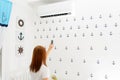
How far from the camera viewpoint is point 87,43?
2.33 m

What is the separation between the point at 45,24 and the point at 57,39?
263 mm

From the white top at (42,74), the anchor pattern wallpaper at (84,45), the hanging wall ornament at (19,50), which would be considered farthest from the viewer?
the hanging wall ornament at (19,50)

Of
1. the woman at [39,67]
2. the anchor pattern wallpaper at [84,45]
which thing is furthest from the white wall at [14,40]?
the woman at [39,67]

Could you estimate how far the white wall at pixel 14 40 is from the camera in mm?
2387

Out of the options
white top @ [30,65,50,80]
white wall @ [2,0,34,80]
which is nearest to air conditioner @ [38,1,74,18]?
white wall @ [2,0,34,80]

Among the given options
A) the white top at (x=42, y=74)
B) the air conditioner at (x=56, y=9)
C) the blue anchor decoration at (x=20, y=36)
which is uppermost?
the air conditioner at (x=56, y=9)

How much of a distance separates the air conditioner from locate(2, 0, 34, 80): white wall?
0.18m

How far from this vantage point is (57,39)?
2549 millimetres

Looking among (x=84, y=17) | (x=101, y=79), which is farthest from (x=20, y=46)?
(x=101, y=79)

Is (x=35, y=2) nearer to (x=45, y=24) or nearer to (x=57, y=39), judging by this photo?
(x=45, y=24)

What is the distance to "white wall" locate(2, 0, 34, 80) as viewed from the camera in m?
2.39

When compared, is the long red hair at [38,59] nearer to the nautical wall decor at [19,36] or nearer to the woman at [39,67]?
the woman at [39,67]

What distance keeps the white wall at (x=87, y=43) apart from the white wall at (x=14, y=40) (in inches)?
9.4

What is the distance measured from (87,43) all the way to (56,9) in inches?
21.4
